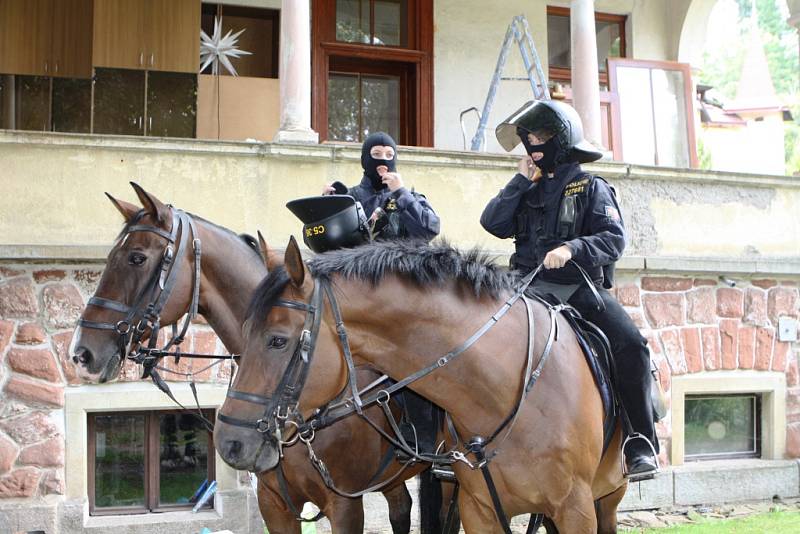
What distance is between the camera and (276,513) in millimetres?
4383

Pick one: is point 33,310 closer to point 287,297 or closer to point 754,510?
point 287,297

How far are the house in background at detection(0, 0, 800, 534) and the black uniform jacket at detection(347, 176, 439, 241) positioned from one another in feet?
8.28

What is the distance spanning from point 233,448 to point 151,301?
1.56m

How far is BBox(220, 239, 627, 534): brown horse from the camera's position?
303 cm

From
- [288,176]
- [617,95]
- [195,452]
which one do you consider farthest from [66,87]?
[617,95]

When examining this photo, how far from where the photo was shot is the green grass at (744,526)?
23.8 feet

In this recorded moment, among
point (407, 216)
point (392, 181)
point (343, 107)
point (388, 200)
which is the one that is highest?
point (343, 107)

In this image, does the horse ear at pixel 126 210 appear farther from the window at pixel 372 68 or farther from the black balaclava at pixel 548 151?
the window at pixel 372 68

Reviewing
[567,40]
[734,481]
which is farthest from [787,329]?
[567,40]

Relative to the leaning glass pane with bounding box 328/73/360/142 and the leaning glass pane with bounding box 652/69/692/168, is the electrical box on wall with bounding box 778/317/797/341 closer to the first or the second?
the leaning glass pane with bounding box 652/69/692/168

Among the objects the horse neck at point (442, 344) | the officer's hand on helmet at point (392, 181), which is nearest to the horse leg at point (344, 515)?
the horse neck at point (442, 344)

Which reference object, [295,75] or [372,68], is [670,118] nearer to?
[372,68]

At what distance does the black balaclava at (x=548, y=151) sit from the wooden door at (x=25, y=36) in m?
Answer: 7.00

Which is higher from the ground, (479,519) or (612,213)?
(612,213)
